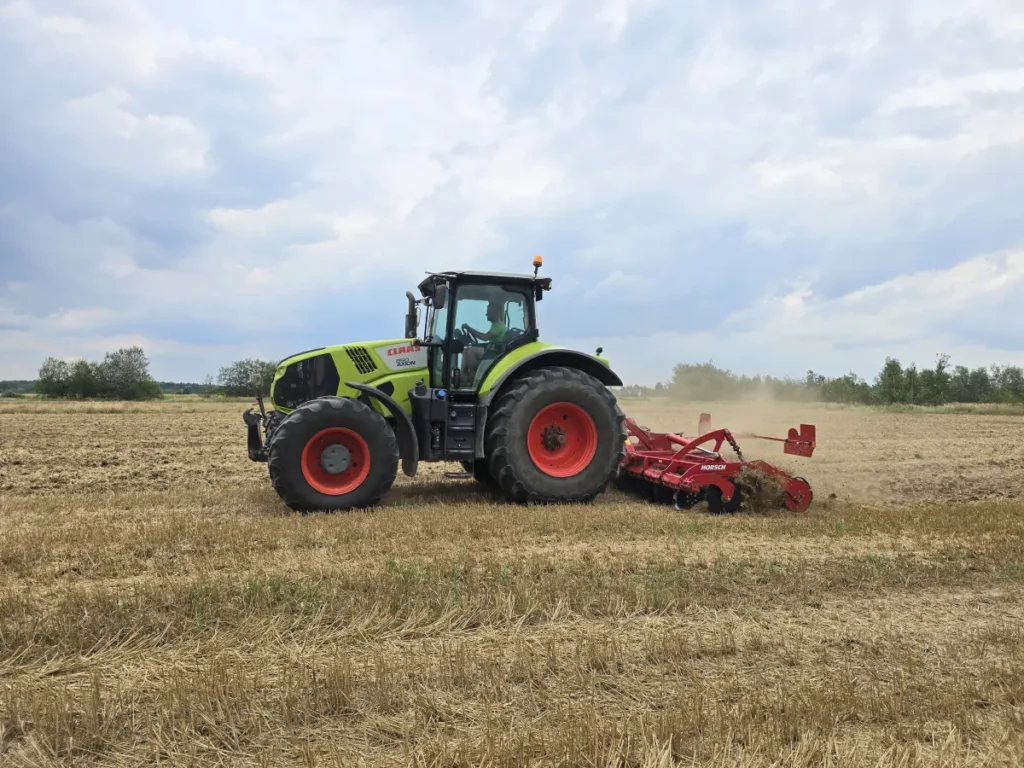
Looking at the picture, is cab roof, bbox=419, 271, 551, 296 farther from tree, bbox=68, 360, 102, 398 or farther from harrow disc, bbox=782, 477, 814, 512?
tree, bbox=68, 360, 102, 398

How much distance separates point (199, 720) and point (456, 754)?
1.06 metres

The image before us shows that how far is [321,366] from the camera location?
787 cm

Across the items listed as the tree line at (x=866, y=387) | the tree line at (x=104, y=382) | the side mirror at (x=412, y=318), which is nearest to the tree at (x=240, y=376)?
the tree line at (x=104, y=382)

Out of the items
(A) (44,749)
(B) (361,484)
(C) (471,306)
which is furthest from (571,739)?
Result: (C) (471,306)

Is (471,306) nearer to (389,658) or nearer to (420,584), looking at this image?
(420,584)

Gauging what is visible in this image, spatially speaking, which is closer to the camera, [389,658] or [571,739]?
[571,739]

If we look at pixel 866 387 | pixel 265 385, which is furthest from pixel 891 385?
pixel 265 385

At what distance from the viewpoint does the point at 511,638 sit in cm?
368

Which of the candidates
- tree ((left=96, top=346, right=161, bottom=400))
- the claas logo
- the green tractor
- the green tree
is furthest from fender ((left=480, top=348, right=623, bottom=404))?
tree ((left=96, top=346, right=161, bottom=400))

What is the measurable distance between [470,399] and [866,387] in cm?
4463

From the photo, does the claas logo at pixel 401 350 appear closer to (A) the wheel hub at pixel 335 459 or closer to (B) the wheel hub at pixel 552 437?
(A) the wheel hub at pixel 335 459

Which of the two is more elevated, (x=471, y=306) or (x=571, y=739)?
(x=471, y=306)

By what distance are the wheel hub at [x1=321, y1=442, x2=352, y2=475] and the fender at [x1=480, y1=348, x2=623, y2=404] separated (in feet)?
5.29

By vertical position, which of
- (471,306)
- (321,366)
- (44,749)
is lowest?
(44,749)
